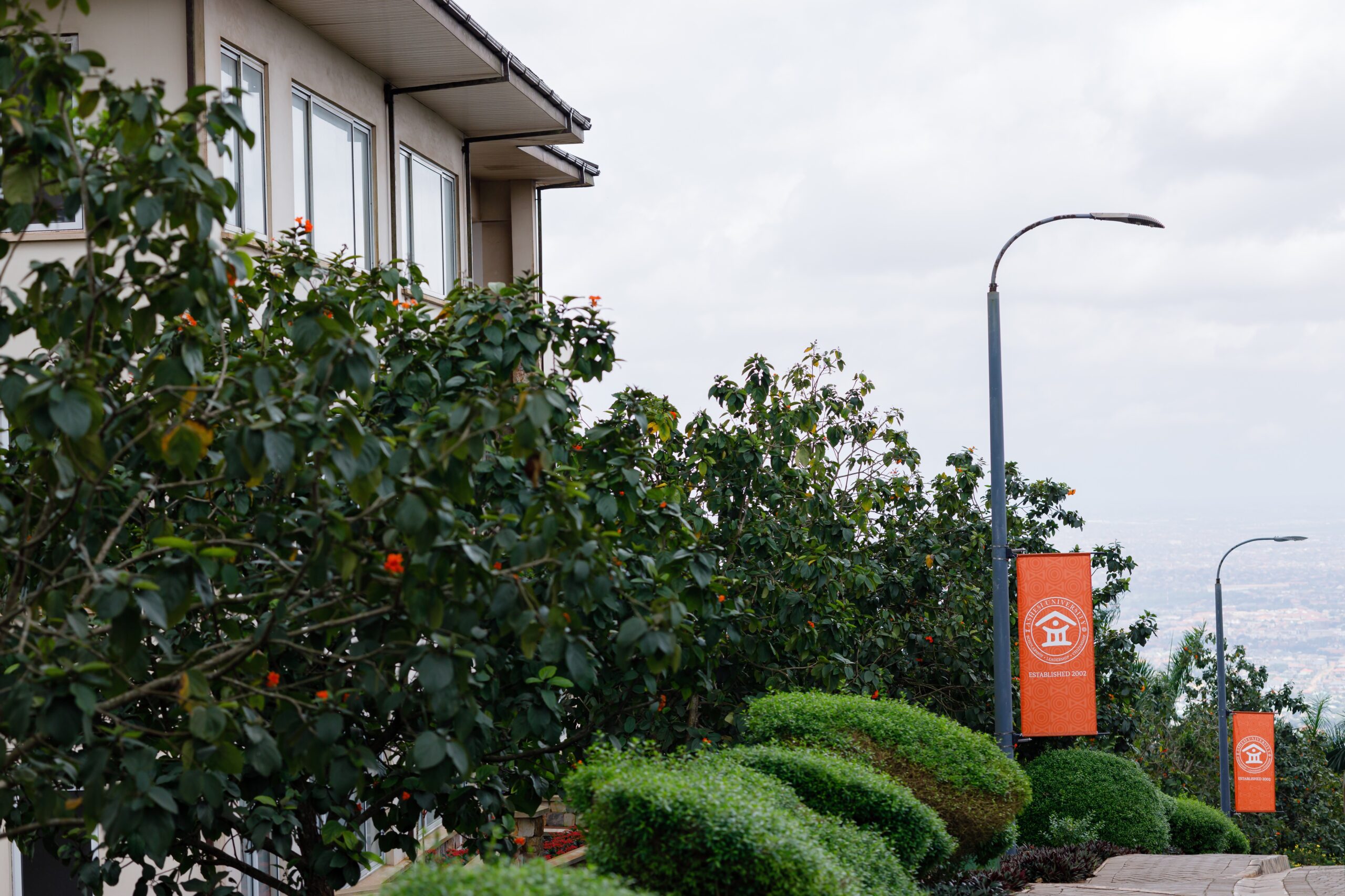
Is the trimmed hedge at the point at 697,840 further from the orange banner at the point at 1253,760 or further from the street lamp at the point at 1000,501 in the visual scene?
the orange banner at the point at 1253,760

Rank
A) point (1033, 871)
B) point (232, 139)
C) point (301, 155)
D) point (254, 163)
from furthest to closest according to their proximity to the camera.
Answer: point (1033, 871), point (301, 155), point (254, 163), point (232, 139)

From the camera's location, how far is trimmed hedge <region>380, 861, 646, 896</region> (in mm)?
4188

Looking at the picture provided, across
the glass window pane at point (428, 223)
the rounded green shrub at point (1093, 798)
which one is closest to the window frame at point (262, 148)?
the glass window pane at point (428, 223)

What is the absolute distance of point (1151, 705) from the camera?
4234 centimetres

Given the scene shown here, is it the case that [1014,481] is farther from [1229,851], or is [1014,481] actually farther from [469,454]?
[469,454]

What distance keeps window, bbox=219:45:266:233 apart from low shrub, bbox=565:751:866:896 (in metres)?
7.22

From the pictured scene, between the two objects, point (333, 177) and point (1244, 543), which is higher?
point (333, 177)

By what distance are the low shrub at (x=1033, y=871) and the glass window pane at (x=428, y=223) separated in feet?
29.1

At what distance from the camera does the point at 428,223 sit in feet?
52.6

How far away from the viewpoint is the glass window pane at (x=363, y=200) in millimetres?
14023

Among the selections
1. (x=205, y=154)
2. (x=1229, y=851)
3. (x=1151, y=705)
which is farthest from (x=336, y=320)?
(x=1151, y=705)

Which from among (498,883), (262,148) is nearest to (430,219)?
(262,148)

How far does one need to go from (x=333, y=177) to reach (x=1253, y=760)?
25.2 m

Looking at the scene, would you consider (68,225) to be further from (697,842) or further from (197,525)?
(697,842)
